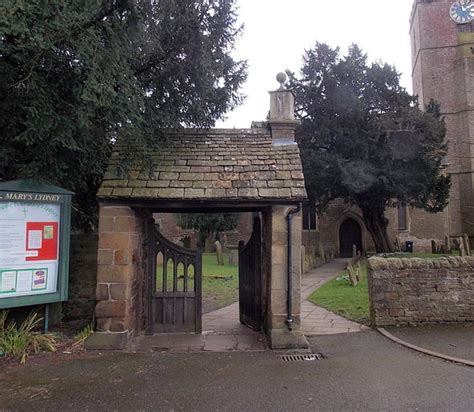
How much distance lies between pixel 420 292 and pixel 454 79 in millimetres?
33667

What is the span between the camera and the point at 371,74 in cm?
2523

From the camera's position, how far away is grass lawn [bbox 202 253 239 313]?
12.0 meters

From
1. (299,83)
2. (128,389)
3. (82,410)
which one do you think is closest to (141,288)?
(128,389)

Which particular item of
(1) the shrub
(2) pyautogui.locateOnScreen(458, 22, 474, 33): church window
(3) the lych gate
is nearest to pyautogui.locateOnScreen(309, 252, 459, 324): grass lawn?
(3) the lych gate

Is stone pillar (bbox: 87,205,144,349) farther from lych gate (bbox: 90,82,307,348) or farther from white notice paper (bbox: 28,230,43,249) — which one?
white notice paper (bbox: 28,230,43,249)

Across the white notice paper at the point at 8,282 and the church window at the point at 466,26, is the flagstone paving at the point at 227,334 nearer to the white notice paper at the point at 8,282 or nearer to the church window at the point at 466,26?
the white notice paper at the point at 8,282

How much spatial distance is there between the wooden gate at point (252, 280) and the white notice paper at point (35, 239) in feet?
12.8

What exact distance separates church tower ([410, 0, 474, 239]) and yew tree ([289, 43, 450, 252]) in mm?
9995

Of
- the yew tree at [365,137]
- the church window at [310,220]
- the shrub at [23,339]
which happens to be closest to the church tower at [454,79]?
the yew tree at [365,137]

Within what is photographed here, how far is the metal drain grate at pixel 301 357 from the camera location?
20.3 feet

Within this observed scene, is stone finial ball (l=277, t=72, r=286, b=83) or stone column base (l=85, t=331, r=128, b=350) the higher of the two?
stone finial ball (l=277, t=72, r=286, b=83)

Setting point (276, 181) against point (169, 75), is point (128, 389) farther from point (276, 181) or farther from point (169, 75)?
point (169, 75)

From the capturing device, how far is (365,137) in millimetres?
24125

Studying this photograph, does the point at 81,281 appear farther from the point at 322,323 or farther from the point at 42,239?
→ the point at 322,323
